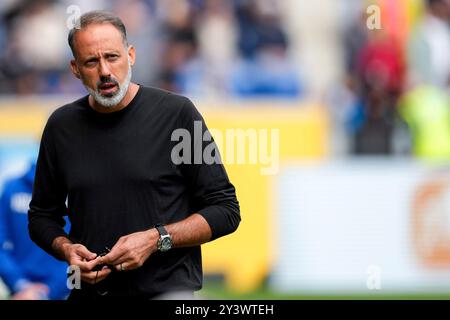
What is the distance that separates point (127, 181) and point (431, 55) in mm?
10617

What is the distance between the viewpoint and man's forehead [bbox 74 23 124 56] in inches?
206

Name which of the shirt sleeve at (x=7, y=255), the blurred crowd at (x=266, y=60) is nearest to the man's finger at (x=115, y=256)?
the shirt sleeve at (x=7, y=255)

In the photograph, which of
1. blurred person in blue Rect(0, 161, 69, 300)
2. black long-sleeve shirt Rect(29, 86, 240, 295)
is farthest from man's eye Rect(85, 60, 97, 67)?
blurred person in blue Rect(0, 161, 69, 300)

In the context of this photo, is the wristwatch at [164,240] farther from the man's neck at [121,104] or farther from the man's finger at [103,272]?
the man's neck at [121,104]

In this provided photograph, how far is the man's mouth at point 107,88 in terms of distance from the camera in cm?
526

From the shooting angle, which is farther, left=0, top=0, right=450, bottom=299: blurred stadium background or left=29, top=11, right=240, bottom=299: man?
left=0, top=0, right=450, bottom=299: blurred stadium background

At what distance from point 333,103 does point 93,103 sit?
969 cm

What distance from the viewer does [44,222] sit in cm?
554

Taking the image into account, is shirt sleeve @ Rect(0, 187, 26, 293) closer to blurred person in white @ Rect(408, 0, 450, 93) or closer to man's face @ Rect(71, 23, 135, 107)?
man's face @ Rect(71, 23, 135, 107)

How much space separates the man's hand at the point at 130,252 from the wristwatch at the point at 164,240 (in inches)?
2.1

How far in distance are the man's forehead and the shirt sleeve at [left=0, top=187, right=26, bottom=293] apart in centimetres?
251

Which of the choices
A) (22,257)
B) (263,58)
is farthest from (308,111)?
(22,257)

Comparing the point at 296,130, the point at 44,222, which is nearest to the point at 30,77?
the point at 296,130
